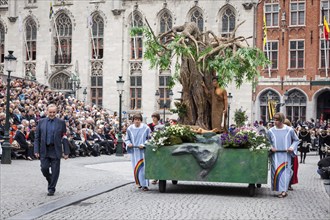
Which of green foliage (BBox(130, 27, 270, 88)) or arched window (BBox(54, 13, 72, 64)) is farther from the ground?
arched window (BBox(54, 13, 72, 64))

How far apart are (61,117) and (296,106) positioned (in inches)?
748

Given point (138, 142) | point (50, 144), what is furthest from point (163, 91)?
point (50, 144)

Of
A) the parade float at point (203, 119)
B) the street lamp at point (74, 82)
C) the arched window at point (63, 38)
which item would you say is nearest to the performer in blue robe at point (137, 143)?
the parade float at point (203, 119)

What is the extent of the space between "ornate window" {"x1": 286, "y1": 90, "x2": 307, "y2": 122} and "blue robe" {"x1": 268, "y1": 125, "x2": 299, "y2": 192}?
3058cm

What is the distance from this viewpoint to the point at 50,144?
12.4 m

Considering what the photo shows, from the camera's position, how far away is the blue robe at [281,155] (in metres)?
12.8

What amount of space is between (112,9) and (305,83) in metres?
15.8

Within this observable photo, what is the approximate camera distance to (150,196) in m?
12.2

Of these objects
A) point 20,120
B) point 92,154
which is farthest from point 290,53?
point 20,120

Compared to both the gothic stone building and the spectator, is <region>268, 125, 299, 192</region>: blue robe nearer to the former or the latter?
the spectator

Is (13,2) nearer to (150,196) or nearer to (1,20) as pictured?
(1,20)

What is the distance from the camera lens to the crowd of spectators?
23.1 m

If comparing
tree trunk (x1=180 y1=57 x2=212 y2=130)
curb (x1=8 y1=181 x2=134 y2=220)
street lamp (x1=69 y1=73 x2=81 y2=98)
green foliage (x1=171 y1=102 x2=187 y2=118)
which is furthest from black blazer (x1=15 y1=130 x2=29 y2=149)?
street lamp (x1=69 y1=73 x2=81 y2=98)

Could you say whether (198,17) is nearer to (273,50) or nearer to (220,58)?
(273,50)
